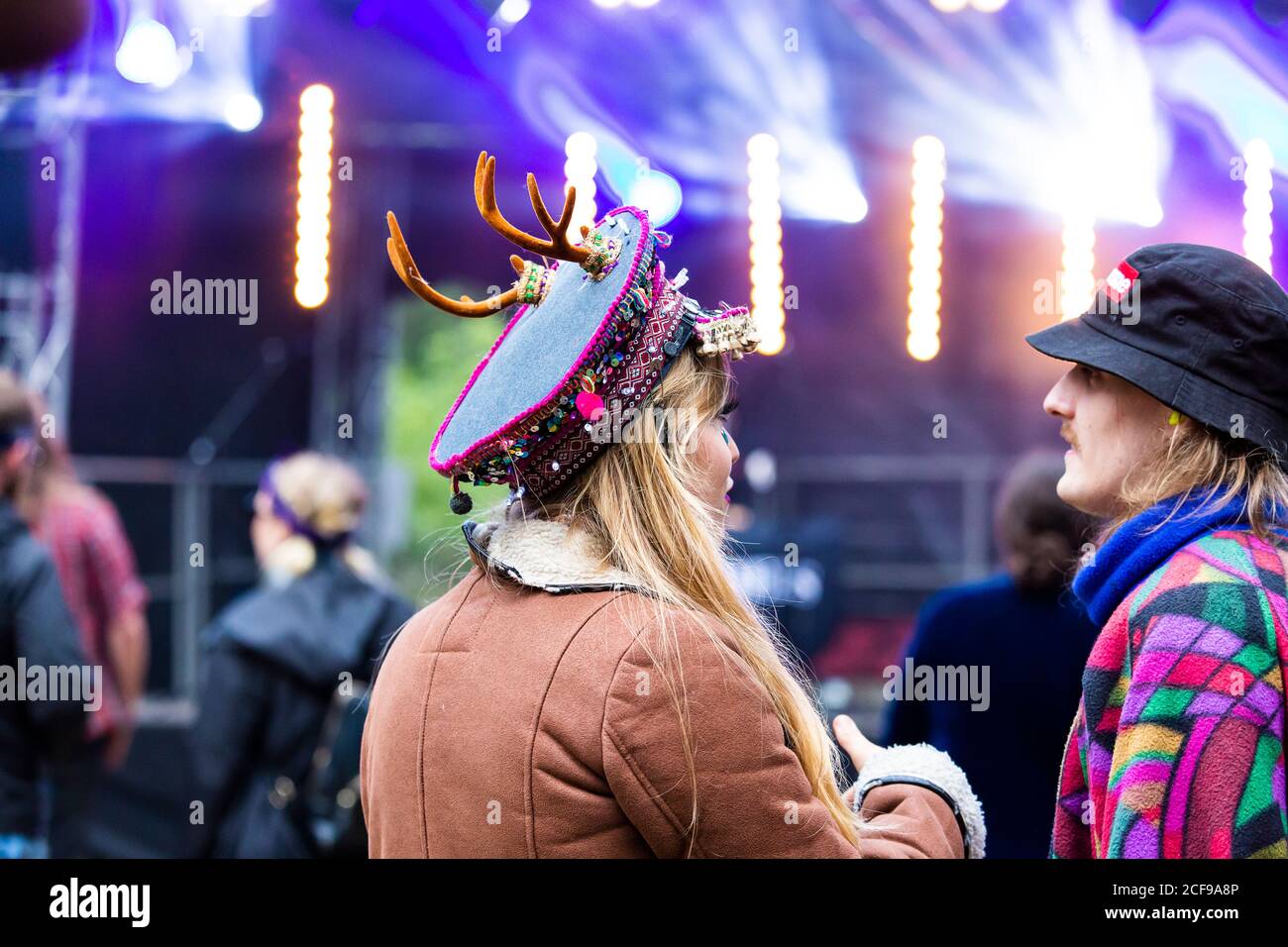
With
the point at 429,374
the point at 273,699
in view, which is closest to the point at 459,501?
the point at 273,699

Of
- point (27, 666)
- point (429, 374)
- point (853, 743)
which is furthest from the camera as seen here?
point (429, 374)

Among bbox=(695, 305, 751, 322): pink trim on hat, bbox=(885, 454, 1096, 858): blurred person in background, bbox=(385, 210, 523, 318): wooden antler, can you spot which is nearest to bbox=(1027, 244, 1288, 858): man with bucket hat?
bbox=(695, 305, 751, 322): pink trim on hat

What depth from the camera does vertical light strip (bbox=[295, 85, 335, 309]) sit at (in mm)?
4094

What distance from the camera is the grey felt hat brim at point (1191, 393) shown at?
1.49 meters

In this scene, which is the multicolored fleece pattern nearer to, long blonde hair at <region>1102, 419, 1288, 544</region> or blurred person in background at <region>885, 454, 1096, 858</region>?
long blonde hair at <region>1102, 419, 1288, 544</region>

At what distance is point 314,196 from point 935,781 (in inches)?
129

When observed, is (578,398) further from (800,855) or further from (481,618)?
(800,855)

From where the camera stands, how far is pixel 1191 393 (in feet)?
4.95

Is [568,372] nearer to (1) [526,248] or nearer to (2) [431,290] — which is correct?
(1) [526,248]

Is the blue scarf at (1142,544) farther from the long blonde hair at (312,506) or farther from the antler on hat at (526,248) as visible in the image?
the long blonde hair at (312,506)

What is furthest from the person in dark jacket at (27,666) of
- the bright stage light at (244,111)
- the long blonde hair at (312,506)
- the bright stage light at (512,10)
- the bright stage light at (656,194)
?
the bright stage light at (656,194)

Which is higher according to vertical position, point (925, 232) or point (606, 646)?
point (925, 232)

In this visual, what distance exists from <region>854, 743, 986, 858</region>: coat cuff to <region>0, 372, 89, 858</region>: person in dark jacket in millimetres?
→ 2253
